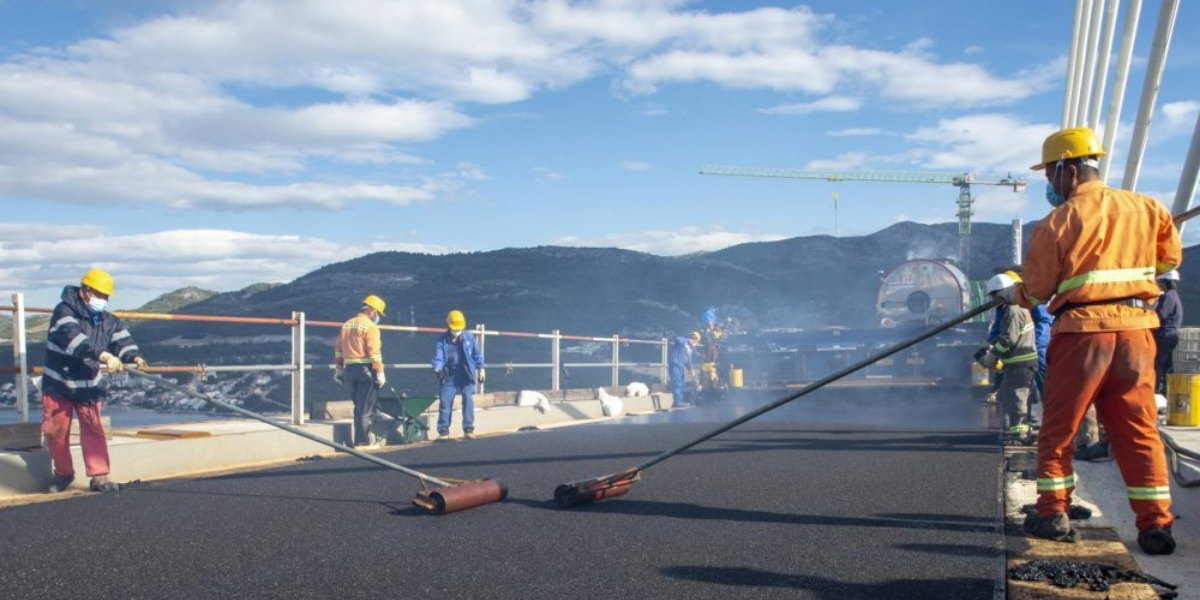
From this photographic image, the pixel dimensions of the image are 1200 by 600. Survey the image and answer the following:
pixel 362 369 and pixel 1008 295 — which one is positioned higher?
pixel 1008 295

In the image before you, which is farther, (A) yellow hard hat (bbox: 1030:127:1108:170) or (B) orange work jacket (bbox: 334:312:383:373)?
(B) orange work jacket (bbox: 334:312:383:373)

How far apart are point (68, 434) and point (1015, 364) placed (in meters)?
6.75

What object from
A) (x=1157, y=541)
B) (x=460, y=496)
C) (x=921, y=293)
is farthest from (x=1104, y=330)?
(x=921, y=293)

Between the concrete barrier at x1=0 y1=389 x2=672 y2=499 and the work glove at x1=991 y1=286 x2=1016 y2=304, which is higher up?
the work glove at x1=991 y1=286 x2=1016 y2=304

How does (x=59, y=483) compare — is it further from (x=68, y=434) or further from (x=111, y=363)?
(x=111, y=363)

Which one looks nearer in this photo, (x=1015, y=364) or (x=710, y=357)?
(x=1015, y=364)

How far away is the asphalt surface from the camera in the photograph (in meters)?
3.37

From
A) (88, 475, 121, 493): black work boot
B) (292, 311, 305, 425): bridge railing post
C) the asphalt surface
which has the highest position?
(292, 311, 305, 425): bridge railing post

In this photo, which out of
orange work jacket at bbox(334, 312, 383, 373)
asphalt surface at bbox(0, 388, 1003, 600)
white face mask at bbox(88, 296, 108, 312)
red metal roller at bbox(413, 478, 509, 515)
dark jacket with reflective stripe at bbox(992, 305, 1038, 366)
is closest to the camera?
asphalt surface at bbox(0, 388, 1003, 600)

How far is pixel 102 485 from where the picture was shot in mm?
6055

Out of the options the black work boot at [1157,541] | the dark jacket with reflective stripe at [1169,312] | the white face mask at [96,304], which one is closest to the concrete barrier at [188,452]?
the white face mask at [96,304]

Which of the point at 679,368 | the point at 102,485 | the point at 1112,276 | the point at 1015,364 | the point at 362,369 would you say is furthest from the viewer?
the point at 679,368

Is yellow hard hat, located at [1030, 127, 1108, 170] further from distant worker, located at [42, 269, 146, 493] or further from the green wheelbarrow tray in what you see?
the green wheelbarrow tray

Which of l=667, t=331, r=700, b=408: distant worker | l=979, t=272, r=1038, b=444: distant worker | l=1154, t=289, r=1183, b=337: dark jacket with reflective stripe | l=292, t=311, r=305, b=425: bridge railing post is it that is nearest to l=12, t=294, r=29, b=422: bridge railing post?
l=292, t=311, r=305, b=425: bridge railing post
